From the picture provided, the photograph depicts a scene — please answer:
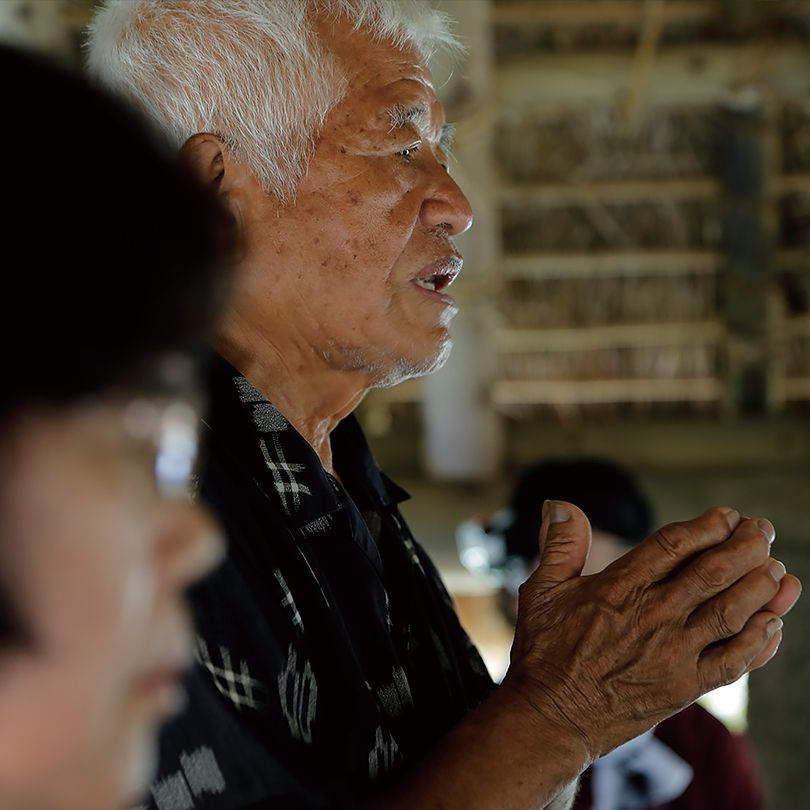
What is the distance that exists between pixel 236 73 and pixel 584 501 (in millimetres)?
1286

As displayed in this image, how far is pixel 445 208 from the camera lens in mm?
1283

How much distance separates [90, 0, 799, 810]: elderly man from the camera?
2.85 feet

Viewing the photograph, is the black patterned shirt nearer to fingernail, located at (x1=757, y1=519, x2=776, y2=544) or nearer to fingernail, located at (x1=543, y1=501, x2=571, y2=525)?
fingernail, located at (x1=543, y1=501, x2=571, y2=525)

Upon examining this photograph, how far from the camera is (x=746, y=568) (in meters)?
0.96

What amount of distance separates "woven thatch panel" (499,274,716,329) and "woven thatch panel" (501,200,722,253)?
145 mm

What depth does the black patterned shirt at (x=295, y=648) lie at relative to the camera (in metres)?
0.79

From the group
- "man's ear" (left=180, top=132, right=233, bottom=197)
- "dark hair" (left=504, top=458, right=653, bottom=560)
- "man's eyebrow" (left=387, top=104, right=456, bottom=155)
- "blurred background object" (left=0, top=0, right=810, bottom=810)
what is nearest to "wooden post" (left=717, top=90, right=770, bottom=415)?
"blurred background object" (left=0, top=0, right=810, bottom=810)

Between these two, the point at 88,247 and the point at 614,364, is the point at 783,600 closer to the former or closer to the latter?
the point at 88,247

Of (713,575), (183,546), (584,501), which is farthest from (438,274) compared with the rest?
(584,501)

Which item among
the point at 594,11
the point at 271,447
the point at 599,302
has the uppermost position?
the point at 594,11

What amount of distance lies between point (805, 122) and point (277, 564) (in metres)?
3.70

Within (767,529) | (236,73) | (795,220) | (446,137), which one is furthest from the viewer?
(795,220)

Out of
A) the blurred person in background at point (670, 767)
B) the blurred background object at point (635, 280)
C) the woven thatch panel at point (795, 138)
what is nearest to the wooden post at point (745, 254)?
the blurred background object at point (635, 280)

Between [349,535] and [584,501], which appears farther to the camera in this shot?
[584,501]
